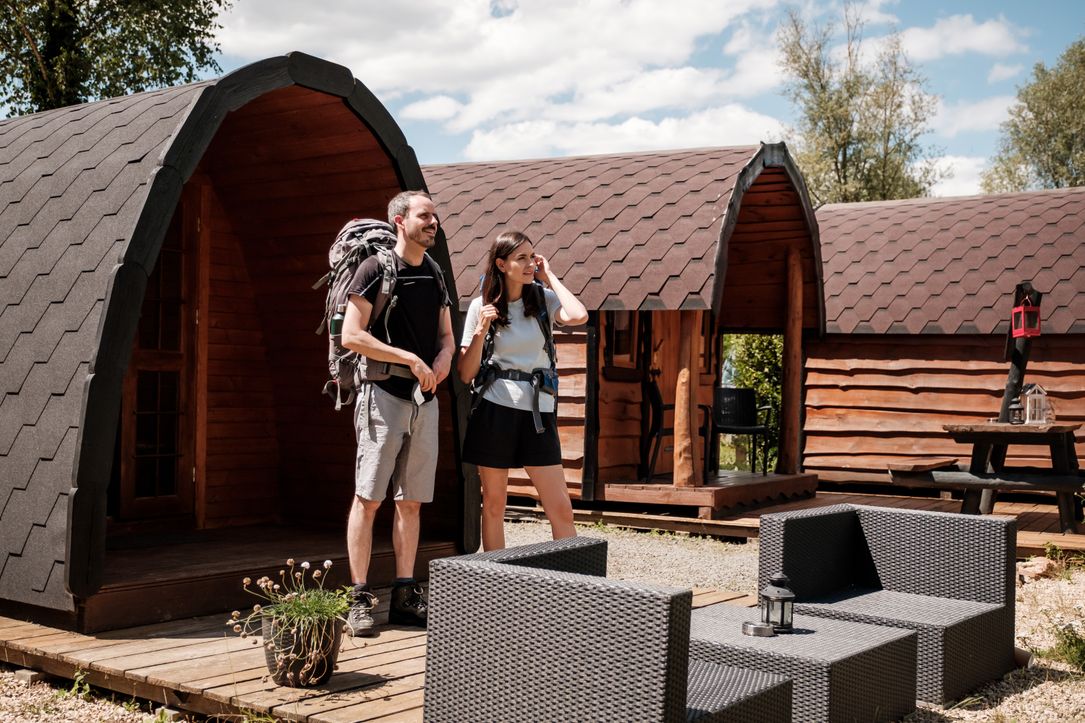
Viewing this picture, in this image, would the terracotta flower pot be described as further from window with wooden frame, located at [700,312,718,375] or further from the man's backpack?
window with wooden frame, located at [700,312,718,375]

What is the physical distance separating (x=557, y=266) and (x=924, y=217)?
5.41m

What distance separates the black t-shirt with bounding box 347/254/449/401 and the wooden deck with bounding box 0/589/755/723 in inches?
45.0

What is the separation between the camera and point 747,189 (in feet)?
35.4

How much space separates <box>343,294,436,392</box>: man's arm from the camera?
489 centimetres

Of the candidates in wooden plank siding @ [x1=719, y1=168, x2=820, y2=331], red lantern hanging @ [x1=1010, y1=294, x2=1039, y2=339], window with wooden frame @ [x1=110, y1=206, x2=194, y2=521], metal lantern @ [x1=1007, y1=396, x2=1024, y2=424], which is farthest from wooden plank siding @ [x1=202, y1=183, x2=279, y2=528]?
red lantern hanging @ [x1=1010, y1=294, x2=1039, y2=339]

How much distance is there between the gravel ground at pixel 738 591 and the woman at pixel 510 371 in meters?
1.88

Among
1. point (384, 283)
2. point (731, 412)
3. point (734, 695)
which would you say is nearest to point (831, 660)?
point (734, 695)

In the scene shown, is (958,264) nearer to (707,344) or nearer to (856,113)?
(707,344)

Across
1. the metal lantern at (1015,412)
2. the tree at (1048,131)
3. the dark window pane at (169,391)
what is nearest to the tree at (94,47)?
the dark window pane at (169,391)

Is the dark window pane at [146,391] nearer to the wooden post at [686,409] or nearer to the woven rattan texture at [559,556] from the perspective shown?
the woven rattan texture at [559,556]

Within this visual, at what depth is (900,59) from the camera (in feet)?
97.1

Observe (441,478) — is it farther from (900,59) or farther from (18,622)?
(900,59)

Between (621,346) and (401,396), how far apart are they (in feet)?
20.9

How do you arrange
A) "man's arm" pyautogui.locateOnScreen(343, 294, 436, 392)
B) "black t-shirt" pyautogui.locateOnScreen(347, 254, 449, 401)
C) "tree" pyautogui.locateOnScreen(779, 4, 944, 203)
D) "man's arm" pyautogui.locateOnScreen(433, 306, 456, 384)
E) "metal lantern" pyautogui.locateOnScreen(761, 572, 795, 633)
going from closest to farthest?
1. "metal lantern" pyautogui.locateOnScreen(761, 572, 795, 633)
2. "man's arm" pyautogui.locateOnScreen(343, 294, 436, 392)
3. "black t-shirt" pyautogui.locateOnScreen(347, 254, 449, 401)
4. "man's arm" pyautogui.locateOnScreen(433, 306, 456, 384)
5. "tree" pyautogui.locateOnScreen(779, 4, 944, 203)
